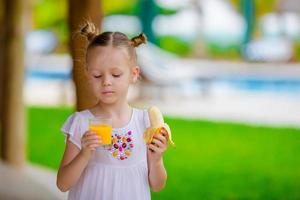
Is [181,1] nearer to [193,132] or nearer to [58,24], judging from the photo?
[58,24]

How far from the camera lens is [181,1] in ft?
73.2

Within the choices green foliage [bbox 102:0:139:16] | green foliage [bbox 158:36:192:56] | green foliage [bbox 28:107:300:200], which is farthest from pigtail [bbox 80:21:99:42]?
A: green foliage [bbox 102:0:139:16]

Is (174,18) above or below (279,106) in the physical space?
above

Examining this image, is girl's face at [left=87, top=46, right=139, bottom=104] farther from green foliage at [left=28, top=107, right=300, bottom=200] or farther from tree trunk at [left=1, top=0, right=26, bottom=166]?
tree trunk at [left=1, top=0, right=26, bottom=166]

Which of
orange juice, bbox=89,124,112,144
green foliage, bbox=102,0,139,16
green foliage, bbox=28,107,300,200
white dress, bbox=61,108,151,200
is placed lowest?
green foliage, bbox=28,107,300,200

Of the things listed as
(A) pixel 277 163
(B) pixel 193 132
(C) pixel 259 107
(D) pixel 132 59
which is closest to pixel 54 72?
(C) pixel 259 107

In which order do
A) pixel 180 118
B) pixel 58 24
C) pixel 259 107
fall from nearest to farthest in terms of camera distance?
1. pixel 180 118
2. pixel 259 107
3. pixel 58 24

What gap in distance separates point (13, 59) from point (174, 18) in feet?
55.9

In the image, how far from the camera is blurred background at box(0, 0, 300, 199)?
6.02 meters

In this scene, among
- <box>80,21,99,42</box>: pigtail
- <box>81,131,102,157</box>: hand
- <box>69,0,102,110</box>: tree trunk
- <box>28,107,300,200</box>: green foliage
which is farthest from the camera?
<box>28,107,300,200</box>: green foliage

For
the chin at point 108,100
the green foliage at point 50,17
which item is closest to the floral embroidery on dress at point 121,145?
the chin at point 108,100

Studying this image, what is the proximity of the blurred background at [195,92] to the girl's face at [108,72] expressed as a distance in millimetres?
563

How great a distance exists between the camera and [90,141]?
208 cm

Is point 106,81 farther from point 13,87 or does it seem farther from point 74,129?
point 13,87
